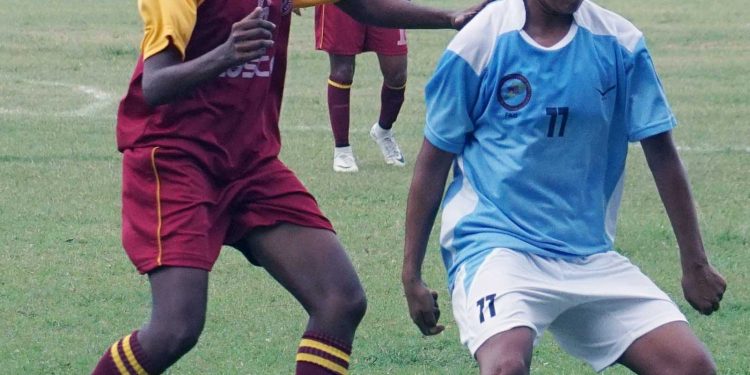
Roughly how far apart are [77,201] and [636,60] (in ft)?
17.2

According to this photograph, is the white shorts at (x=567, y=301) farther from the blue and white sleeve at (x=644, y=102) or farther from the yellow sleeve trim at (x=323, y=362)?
the yellow sleeve trim at (x=323, y=362)

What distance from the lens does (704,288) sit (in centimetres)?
459

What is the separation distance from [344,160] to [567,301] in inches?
230

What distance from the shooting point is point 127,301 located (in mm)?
7055

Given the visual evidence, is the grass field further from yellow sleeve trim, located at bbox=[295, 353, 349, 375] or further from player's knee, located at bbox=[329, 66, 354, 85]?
yellow sleeve trim, located at bbox=[295, 353, 349, 375]

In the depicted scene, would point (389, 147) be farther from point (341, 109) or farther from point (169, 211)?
point (169, 211)

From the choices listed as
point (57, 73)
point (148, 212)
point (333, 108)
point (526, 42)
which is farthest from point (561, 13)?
point (57, 73)

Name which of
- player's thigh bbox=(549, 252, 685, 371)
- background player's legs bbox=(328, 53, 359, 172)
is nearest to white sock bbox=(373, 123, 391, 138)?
background player's legs bbox=(328, 53, 359, 172)

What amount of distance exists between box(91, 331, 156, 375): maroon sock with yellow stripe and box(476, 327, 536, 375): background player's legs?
1.10m

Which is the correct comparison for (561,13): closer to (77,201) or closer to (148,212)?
(148,212)

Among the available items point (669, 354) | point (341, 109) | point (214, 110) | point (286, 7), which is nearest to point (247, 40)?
point (214, 110)

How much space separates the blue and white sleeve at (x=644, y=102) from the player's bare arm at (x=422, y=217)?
1.78 ft

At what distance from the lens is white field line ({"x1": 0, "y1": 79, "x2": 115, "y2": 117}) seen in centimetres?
1248

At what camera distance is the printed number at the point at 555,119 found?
451 centimetres
